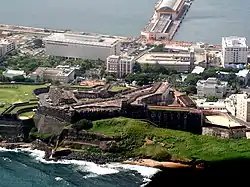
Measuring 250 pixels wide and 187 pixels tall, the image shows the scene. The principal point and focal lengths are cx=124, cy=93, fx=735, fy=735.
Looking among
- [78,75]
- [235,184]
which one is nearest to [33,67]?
[78,75]

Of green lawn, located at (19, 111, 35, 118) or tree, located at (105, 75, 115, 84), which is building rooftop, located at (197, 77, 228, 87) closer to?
tree, located at (105, 75, 115, 84)

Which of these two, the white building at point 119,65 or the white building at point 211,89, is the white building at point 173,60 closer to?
the white building at point 119,65

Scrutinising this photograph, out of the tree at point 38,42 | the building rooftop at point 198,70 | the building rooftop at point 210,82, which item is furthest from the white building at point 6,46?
the building rooftop at point 210,82

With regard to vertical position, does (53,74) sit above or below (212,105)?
above

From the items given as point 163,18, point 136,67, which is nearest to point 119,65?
point 136,67

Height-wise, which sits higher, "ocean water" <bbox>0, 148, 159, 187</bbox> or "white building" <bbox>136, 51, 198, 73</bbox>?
"white building" <bbox>136, 51, 198, 73</bbox>

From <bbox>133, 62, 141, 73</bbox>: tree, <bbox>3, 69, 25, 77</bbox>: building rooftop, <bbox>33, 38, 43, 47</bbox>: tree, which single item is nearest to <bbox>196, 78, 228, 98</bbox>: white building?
<bbox>133, 62, 141, 73</bbox>: tree

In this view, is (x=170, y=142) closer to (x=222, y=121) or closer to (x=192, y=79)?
(x=222, y=121)
